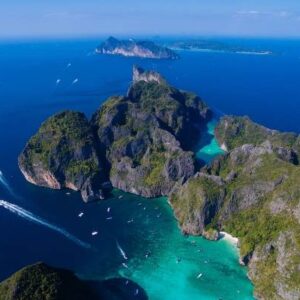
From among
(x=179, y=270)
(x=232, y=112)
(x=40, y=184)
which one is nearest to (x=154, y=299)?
(x=179, y=270)

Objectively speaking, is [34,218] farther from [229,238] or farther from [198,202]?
[229,238]

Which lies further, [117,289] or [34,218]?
[34,218]

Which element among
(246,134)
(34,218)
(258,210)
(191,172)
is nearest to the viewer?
(258,210)

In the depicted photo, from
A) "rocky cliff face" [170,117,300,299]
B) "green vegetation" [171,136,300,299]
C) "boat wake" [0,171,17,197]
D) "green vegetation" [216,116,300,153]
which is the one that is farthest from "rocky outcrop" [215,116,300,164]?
"boat wake" [0,171,17,197]

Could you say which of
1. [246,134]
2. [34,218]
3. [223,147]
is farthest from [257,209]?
[246,134]

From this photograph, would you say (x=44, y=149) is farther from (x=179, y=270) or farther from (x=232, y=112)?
(x=232, y=112)

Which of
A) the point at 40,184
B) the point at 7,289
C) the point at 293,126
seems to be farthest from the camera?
the point at 293,126
